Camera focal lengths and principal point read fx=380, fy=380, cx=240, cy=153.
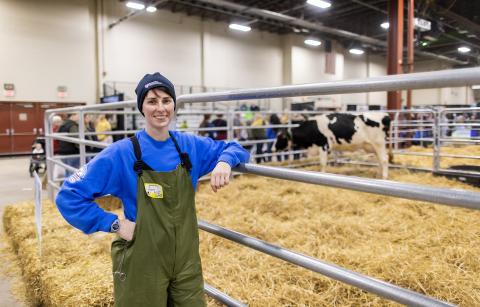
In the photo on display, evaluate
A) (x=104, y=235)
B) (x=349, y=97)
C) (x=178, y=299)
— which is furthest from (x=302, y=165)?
(x=349, y=97)

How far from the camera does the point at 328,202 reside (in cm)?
449

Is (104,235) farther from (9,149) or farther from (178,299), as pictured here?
(9,149)

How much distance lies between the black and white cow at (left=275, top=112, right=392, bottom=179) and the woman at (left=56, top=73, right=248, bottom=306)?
224 inches

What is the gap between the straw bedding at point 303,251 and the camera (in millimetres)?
2244

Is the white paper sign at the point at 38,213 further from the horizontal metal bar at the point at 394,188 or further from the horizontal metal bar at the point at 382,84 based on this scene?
the horizontal metal bar at the point at 394,188

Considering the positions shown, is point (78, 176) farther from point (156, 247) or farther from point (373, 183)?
point (373, 183)

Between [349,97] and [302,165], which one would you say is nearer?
[302,165]

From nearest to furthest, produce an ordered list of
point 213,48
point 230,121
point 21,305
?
point 21,305 < point 230,121 < point 213,48

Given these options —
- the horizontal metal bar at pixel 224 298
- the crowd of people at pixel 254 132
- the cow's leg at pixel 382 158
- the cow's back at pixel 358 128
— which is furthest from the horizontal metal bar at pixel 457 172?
the horizontal metal bar at pixel 224 298

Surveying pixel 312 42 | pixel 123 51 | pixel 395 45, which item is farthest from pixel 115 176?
pixel 312 42

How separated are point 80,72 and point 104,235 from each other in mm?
14088

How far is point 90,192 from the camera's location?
147cm

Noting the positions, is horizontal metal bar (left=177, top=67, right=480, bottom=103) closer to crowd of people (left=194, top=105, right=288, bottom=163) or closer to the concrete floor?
the concrete floor

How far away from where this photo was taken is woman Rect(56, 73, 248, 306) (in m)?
1.46
